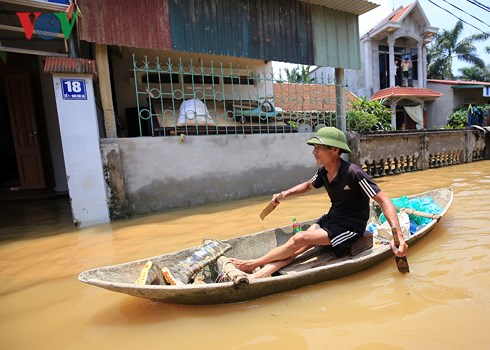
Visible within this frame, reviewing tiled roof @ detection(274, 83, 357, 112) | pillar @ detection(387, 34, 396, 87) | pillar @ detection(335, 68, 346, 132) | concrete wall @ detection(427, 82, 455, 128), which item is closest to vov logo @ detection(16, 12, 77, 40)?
tiled roof @ detection(274, 83, 357, 112)

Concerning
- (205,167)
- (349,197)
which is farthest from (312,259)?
(205,167)

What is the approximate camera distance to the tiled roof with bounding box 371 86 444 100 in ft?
55.7

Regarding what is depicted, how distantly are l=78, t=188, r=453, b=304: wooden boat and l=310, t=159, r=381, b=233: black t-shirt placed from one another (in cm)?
33

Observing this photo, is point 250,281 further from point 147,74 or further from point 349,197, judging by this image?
point 147,74

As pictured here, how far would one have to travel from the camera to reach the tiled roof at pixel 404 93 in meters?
17.0

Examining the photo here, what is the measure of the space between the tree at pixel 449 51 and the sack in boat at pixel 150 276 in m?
28.3

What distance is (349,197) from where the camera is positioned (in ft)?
10.1

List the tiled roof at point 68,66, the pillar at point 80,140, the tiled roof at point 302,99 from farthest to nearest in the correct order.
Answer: the tiled roof at point 302,99
the pillar at point 80,140
the tiled roof at point 68,66

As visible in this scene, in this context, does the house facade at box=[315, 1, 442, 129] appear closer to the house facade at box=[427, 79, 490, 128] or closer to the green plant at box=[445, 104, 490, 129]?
the house facade at box=[427, 79, 490, 128]

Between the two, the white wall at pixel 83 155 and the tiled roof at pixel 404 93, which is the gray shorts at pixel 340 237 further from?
the tiled roof at pixel 404 93

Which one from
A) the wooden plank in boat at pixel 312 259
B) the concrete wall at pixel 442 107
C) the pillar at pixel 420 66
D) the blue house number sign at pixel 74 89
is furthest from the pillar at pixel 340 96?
the concrete wall at pixel 442 107

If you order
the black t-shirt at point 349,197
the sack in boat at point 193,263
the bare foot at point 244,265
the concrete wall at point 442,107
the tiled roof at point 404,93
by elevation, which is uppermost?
the tiled roof at point 404,93

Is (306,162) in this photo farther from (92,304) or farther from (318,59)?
(92,304)

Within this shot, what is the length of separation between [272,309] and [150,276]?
967 mm
